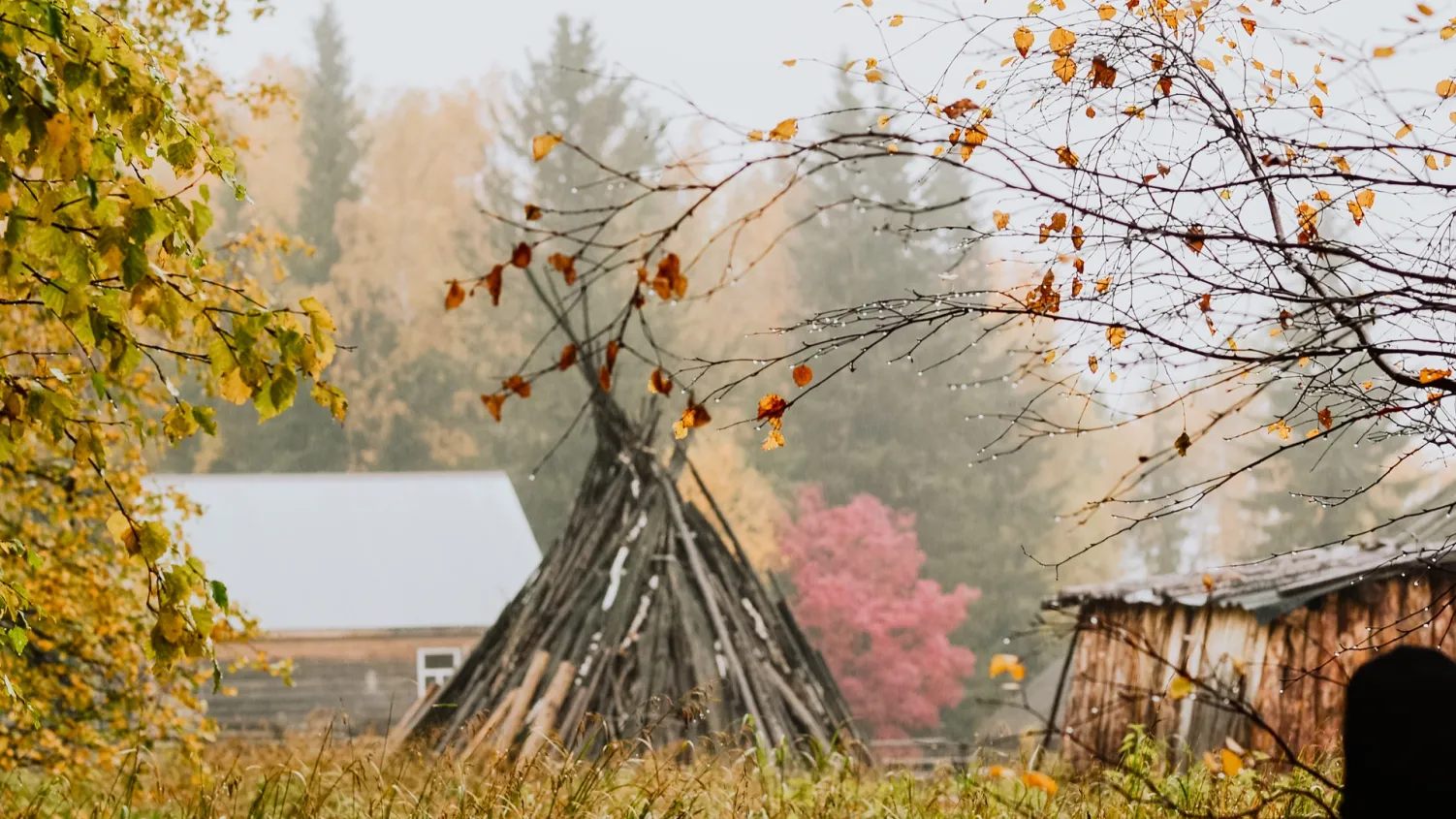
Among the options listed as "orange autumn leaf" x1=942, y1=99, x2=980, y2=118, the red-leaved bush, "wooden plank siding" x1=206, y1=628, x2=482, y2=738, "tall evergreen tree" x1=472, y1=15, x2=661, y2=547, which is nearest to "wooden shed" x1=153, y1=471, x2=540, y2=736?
"wooden plank siding" x1=206, y1=628, x2=482, y2=738

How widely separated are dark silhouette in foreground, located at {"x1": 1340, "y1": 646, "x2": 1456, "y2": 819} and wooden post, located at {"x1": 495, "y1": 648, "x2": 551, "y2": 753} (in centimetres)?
747

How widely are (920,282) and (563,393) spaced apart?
30.3 ft

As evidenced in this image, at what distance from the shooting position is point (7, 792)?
568 centimetres

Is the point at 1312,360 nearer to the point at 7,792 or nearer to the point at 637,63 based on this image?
the point at 7,792

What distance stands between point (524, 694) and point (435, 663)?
9.49 meters

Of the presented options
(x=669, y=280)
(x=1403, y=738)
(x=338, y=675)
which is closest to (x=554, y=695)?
(x=669, y=280)

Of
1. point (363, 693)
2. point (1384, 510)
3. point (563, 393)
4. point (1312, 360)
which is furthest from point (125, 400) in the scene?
point (1384, 510)

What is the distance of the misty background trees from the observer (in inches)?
1111

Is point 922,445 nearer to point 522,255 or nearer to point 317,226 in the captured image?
point 317,226

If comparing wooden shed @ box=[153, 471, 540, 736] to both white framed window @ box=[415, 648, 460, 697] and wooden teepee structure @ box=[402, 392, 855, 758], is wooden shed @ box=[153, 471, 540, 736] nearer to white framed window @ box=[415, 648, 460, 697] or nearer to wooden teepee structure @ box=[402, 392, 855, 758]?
white framed window @ box=[415, 648, 460, 697]

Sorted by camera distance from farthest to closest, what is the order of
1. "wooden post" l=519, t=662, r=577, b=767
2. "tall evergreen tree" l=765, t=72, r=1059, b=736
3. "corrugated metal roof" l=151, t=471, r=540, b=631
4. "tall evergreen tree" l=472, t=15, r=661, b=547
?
"tall evergreen tree" l=472, t=15, r=661, b=547, "tall evergreen tree" l=765, t=72, r=1059, b=736, "corrugated metal roof" l=151, t=471, r=540, b=631, "wooden post" l=519, t=662, r=577, b=767

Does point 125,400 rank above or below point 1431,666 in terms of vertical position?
above

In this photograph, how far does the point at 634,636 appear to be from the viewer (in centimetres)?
962

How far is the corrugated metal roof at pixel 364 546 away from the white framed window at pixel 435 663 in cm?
60
